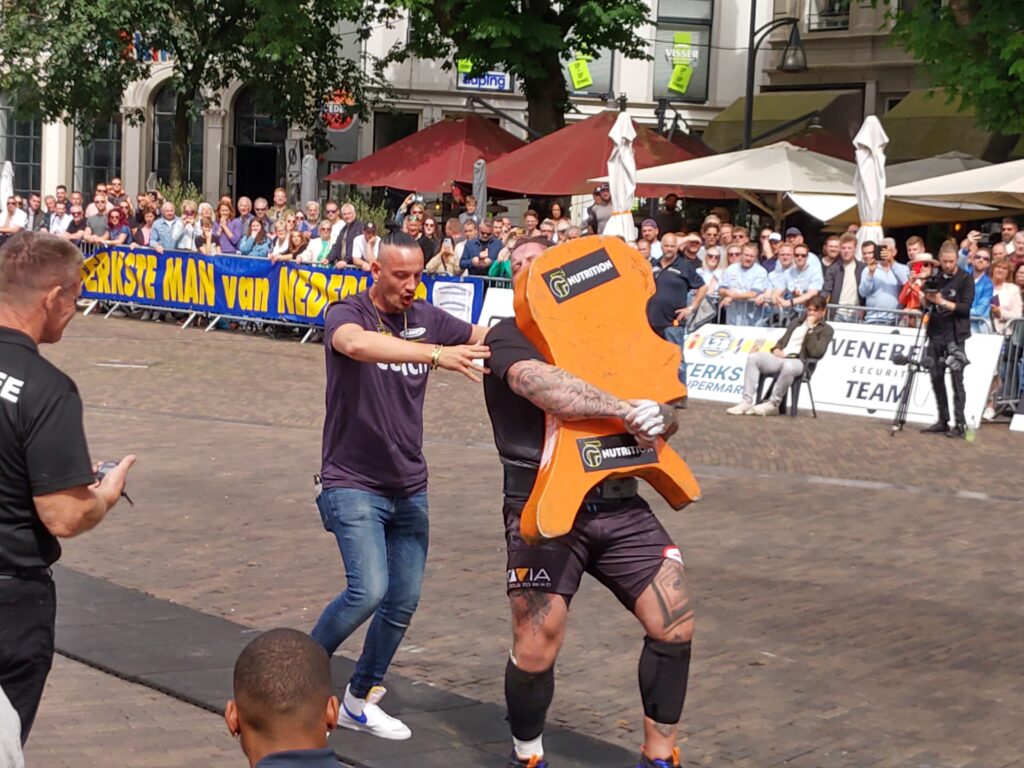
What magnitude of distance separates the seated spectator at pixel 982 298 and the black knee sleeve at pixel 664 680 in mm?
12729

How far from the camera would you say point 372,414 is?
241 inches

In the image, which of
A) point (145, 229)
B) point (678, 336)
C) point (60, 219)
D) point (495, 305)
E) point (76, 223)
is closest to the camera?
point (678, 336)

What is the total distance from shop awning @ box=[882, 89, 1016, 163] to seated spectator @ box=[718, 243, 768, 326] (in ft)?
47.3

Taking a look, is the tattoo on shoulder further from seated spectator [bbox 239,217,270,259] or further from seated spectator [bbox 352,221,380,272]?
seated spectator [bbox 239,217,270,259]

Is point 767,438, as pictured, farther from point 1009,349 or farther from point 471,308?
point 471,308

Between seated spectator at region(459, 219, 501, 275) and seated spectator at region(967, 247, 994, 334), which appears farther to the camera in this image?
seated spectator at region(459, 219, 501, 275)

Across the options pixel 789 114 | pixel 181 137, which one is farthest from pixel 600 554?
pixel 789 114

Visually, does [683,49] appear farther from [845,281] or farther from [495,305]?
[845,281]

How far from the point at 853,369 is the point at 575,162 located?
8.46m

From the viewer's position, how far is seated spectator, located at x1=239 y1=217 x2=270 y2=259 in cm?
2400

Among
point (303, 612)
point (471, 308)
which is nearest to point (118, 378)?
point (471, 308)

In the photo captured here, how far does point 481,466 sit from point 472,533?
107 inches

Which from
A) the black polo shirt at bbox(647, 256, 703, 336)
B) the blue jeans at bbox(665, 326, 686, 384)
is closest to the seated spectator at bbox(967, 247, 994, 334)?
the black polo shirt at bbox(647, 256, 703, 336)

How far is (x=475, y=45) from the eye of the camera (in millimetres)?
29344
